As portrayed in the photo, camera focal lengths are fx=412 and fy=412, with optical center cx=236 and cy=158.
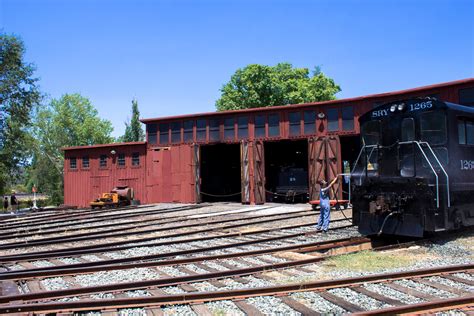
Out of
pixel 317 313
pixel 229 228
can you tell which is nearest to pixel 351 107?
pixel 229 228

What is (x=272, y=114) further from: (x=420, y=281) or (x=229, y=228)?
(x=420, y=281)

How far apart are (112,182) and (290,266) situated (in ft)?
79.9

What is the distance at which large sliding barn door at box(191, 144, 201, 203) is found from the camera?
88.1ft

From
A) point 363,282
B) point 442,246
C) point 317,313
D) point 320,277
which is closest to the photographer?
point 317,313

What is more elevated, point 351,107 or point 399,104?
point 351,107

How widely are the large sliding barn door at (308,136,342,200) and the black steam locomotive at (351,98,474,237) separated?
1304cm

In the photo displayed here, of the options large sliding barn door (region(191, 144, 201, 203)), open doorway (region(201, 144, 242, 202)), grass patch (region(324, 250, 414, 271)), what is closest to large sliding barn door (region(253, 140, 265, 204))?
open doorway (region(201, 144, 242, 202))

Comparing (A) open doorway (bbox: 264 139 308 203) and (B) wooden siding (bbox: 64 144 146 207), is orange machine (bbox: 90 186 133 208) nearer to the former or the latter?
Answer: (B) wooden siding (bbox: 64 144 146 207)

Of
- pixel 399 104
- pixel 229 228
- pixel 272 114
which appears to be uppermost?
pixel 272 114

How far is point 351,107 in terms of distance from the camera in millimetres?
23391

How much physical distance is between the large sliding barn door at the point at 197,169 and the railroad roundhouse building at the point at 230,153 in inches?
2.6

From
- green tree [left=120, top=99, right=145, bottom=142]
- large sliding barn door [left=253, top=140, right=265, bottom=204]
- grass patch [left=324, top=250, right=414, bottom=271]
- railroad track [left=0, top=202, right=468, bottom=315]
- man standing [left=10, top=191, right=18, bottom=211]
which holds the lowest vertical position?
man standing [left=10, top=191, right=18, bottom=211]

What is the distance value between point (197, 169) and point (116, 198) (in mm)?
5648

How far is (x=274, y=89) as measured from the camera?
152 feet
